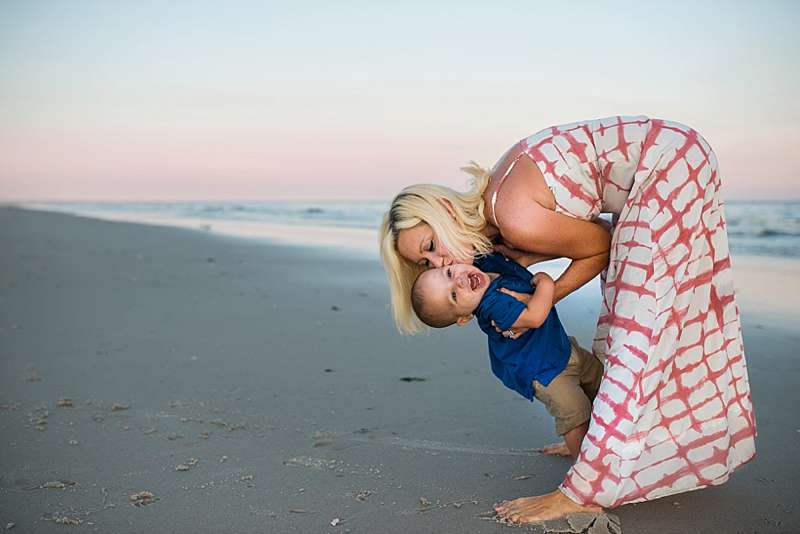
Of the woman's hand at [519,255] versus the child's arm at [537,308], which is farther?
the woman's hand at [519,255]

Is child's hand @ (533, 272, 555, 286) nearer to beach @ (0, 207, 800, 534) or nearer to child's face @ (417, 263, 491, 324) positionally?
child's face @ (417, 263, 491, 324)

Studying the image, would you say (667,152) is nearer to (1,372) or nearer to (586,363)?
(586,363)

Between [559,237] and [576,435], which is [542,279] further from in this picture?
[576,435]

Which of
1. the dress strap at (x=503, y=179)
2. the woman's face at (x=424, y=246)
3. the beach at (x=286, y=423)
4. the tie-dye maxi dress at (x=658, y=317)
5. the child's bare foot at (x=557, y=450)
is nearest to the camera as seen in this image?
the tie-dye maxi dress at (x=658, y=317)

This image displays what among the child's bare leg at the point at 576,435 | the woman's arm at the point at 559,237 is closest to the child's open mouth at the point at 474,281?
the woman's arm at the point at 559,237

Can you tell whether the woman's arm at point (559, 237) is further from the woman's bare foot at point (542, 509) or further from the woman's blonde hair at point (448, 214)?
the woman's bare foot at point (542, 509)

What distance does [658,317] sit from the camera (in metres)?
2.40

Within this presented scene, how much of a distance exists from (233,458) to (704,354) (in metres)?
1.91

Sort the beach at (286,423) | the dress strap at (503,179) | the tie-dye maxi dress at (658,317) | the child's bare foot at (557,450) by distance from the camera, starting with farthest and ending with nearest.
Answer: the child's bare foot at (557,450)
the dress strap at (503,179)
the beach at (286,423)
the tie-dye maxi dress at (658,317)

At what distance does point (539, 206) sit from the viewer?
8.29ft

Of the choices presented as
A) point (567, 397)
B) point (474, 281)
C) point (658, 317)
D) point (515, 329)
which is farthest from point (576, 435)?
point (474, 281)

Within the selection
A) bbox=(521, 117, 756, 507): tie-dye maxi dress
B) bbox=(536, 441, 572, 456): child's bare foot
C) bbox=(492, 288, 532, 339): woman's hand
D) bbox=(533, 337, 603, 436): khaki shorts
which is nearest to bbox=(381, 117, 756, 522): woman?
bbox=(521, 117, 756, 507): tie-dye maxi dress

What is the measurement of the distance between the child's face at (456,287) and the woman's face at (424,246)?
42mm

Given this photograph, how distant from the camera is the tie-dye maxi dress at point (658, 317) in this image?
240 cm
